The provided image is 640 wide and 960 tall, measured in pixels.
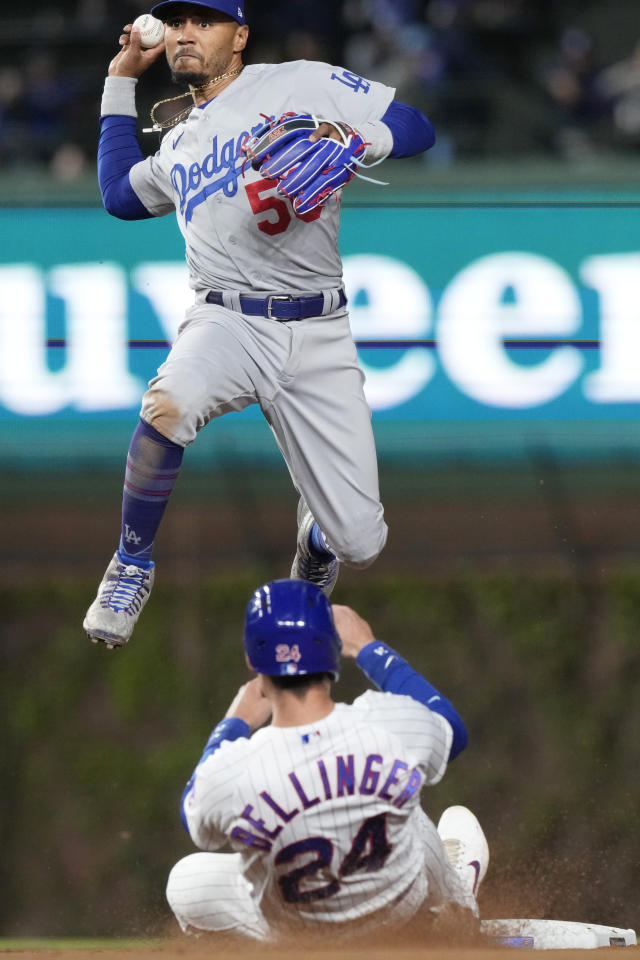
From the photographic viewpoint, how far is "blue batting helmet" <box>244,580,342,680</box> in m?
3.62

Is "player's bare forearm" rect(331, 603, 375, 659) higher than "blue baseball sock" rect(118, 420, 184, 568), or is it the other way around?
"blue baseball sock" rect(118, 420, 184, 568)

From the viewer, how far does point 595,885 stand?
880cm

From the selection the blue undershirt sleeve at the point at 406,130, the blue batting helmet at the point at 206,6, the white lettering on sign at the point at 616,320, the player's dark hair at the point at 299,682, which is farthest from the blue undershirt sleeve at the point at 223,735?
the white lettering on sign at the point at 616,320

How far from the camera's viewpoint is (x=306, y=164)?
425 cm

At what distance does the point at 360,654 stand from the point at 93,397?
4901mm

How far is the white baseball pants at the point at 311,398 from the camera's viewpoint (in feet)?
14.7

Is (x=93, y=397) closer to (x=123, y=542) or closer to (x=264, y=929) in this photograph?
(x=123, y=542)

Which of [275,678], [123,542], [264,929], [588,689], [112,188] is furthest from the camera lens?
[588,689]

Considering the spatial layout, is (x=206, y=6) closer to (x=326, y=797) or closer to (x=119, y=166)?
(x=119, y=166)

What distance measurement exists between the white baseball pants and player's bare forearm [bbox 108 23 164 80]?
860 millimetres

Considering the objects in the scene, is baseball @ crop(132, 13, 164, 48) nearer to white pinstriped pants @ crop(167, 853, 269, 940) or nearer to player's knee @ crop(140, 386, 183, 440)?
player's knee @ crop(140, 386, 183, 440)

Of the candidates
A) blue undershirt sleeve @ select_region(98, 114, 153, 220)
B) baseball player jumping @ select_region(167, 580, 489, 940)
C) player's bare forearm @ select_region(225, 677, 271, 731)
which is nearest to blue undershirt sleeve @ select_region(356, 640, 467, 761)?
baseball player jumping @ select_region(167, 580, 489, 940)

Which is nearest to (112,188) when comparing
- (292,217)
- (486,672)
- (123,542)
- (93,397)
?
(292,217)

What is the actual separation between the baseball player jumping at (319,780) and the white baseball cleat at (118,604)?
1.87 feet
